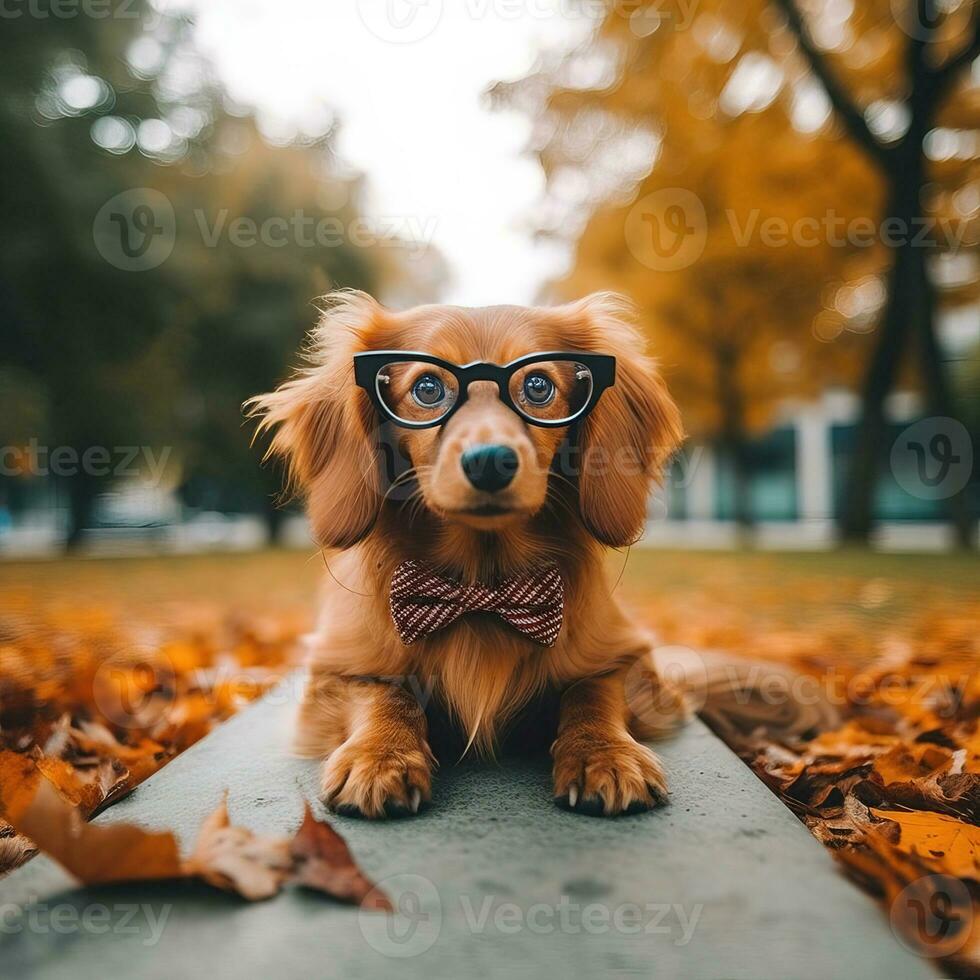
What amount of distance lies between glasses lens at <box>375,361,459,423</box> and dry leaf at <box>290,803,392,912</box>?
0.84 metres

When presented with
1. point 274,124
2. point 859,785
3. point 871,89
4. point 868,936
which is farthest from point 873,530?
point 274,124

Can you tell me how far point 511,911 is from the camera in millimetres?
1124

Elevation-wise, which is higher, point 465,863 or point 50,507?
point 465,863

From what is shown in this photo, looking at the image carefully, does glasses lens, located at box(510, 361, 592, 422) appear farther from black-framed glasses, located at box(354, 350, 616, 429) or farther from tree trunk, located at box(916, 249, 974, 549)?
tree trunk, located at box(916, 249, 974, 549)

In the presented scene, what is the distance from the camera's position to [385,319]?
1977mm

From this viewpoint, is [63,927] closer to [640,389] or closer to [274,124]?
[640,389]

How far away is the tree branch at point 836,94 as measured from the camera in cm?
830

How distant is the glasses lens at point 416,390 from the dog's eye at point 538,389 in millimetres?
154

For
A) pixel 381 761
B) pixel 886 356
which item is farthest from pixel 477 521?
pixel 886 356

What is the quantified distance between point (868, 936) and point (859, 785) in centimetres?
79

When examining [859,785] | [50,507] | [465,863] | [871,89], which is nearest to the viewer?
[465,863]

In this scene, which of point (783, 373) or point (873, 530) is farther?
point (783, 373)

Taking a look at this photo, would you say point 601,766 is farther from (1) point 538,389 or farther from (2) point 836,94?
(2) point 836,94

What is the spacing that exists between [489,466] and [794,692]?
162 centimetres
